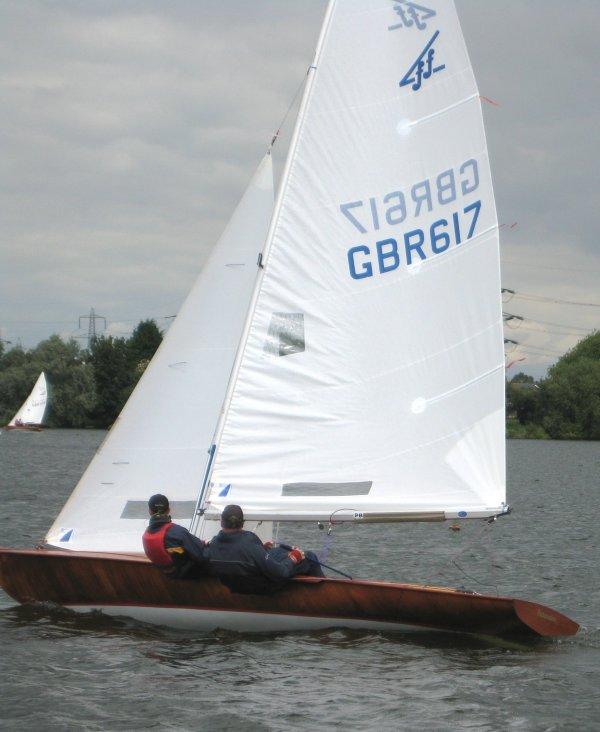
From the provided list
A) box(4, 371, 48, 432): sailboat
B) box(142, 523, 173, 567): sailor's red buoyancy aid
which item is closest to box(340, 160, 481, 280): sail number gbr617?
box(142, 523, 173, 567): sailor's red buoyancy aid

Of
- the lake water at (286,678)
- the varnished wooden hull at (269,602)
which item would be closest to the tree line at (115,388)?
the lake water at (286,678)

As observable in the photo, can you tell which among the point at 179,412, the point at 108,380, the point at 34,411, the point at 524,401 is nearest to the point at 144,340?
the point at 108,380

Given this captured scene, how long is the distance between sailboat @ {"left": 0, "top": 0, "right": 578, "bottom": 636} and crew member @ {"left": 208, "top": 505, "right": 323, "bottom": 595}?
0.25m

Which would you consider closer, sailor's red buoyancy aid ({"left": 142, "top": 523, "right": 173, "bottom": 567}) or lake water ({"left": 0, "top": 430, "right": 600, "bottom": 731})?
lake water ({"left": 0, "top": 430, "right": 600, "bottom": 731})

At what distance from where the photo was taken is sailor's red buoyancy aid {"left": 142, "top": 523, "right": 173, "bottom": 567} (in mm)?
9477

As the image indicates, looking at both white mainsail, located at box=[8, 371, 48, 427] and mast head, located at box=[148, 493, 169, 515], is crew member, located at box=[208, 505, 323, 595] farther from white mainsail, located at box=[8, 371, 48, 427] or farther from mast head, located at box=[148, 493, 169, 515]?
white mainsail, located at box=[8, 371, 48, 427]

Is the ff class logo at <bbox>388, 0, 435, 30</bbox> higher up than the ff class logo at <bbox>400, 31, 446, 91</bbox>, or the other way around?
the ff class logo at <bbox>388, 0, 435, 30</bbox>

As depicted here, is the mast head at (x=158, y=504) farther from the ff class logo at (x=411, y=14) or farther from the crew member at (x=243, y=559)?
the ff class logo at (x=411, y=14)

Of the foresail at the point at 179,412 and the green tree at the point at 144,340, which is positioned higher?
the green tree at the point at 144,340

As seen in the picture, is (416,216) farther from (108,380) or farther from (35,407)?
(108,380)

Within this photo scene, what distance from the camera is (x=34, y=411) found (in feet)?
232

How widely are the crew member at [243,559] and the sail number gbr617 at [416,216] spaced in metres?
2.37

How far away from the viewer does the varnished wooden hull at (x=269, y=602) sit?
32.0ft

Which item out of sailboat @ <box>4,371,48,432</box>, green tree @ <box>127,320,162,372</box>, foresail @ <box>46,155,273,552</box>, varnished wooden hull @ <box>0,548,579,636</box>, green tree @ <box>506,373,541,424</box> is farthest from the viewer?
green tree @ <box>127,320,162,372</box>
